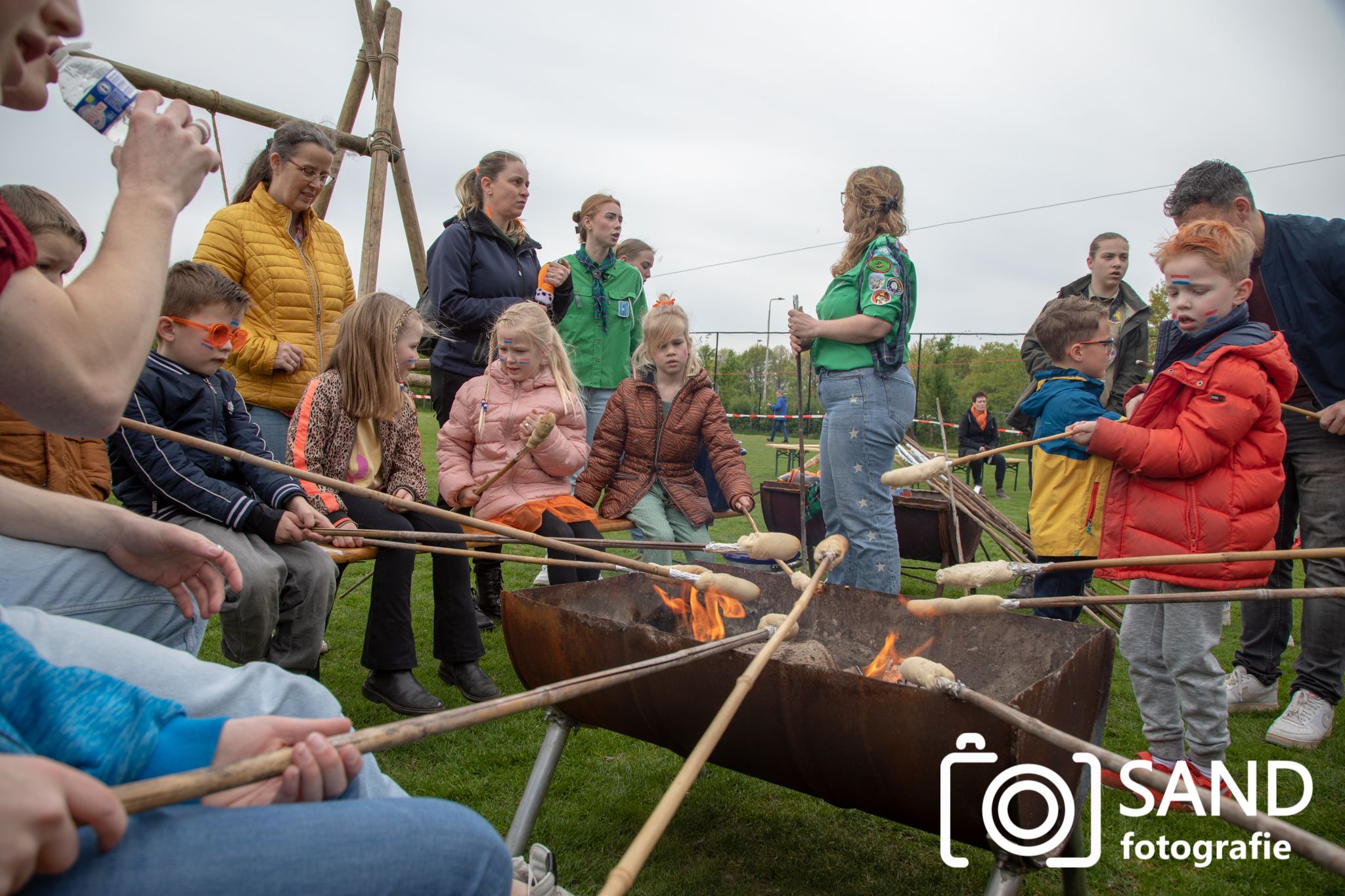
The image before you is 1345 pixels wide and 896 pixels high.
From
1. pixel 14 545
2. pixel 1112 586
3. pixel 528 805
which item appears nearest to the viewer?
pixel 14 545

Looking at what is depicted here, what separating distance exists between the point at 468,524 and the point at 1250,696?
138 inches

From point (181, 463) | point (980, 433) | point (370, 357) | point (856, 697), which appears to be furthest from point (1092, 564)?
point (980, 433)

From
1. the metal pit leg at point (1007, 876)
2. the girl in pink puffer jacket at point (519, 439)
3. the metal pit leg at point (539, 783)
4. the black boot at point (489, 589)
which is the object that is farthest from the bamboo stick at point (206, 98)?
the metal pit leg at point (1007, 876)

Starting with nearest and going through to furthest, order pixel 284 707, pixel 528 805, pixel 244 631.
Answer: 1. pixel 284 707
2. pixel 528 805
3. pixel 244 631

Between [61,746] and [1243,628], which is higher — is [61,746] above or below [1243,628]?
above

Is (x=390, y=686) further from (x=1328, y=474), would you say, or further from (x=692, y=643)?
(x=1328, y=474)

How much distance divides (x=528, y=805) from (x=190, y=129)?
1.79m

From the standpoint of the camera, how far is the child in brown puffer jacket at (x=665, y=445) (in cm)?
465

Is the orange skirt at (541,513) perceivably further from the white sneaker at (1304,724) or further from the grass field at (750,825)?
the white sneaker at (1304,724)

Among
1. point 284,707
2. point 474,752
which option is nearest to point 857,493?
point 474,752

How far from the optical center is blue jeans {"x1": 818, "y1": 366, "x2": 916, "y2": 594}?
13.3 ft

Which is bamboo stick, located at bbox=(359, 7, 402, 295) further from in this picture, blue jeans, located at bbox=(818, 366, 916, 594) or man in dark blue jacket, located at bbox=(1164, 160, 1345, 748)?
man in dark blue jacket, located at bbox=(1164, 160, 1345, 748)

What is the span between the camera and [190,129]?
144 centimetres

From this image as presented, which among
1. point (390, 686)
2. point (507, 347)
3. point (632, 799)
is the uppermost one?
point (507, 347)
